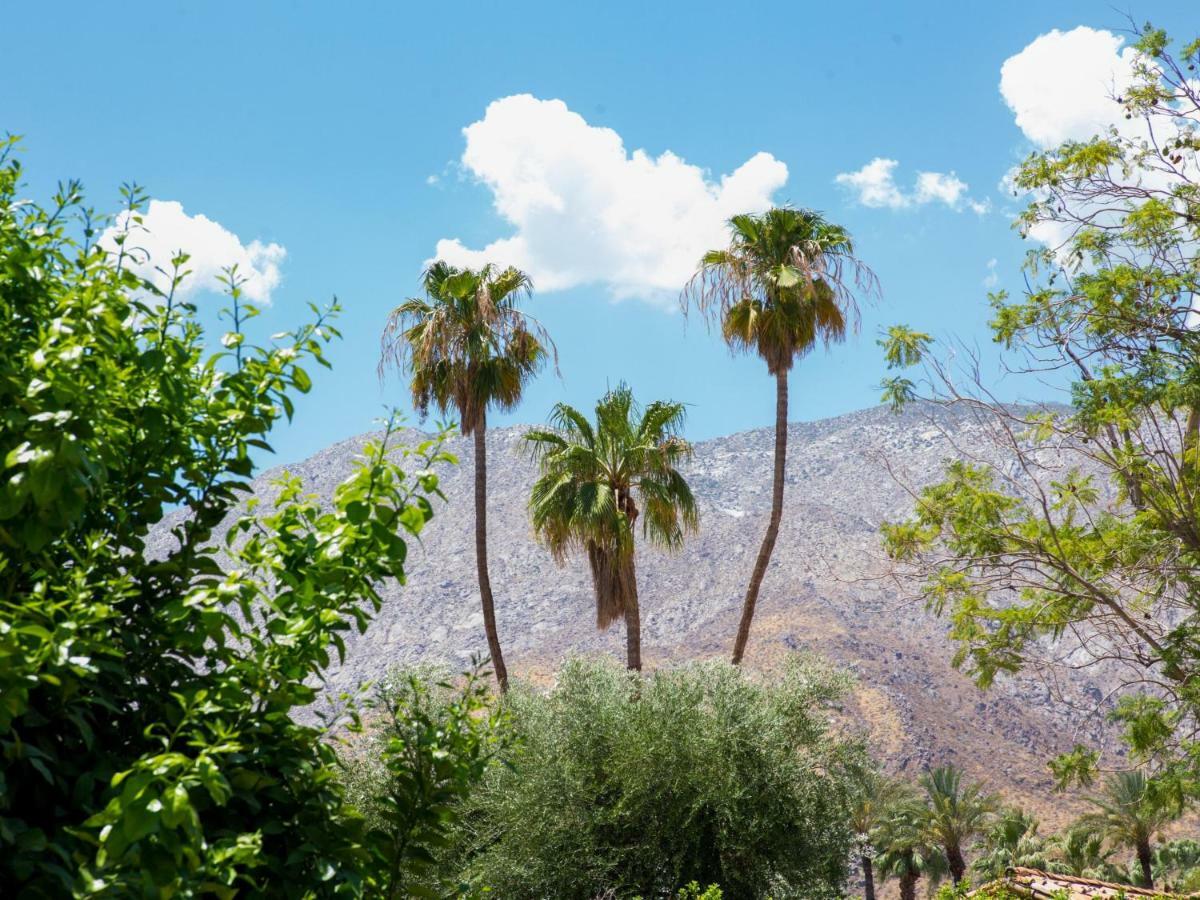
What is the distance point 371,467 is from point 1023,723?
365 ft

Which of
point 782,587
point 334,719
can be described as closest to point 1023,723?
point 782,587

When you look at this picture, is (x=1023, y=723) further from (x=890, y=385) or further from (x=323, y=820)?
(x=323, y=820)

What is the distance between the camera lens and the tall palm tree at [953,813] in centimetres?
4219

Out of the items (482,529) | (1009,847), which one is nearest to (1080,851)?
(1009,847)

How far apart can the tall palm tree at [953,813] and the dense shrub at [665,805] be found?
28.5 meters

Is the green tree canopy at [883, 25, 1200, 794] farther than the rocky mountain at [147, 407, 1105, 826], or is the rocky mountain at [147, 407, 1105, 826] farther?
the rocky mountain at [147, 407, 1105, 826]

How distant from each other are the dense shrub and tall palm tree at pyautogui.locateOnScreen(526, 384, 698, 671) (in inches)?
204

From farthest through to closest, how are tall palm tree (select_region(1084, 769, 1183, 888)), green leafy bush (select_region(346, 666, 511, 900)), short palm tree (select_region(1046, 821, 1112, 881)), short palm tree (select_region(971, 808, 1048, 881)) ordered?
short palm tree (select_region(971, 808, 1048, 881))
short palm tree (select_region(1046, 821, 1112, 881))
tall palm tree (select_region(1084, 769, 1183, 888))
green leafy bush (select_region(346, 666, 511, 900))

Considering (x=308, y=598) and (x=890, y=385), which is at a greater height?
(x=890, y=385)

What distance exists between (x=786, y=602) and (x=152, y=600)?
4601 inches

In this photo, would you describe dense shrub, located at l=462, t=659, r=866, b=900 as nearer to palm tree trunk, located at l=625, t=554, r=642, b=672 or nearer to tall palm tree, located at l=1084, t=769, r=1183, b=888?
palm tree trunk, located at l=625, t=554, r=642, b=672

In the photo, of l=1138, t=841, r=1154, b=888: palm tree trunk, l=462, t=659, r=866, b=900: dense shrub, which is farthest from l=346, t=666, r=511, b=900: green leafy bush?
l=1138, t=841, r=1154, b=888: palm tree trunk

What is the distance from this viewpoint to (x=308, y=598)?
10.0ft

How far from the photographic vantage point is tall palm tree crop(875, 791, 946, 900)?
139ft
